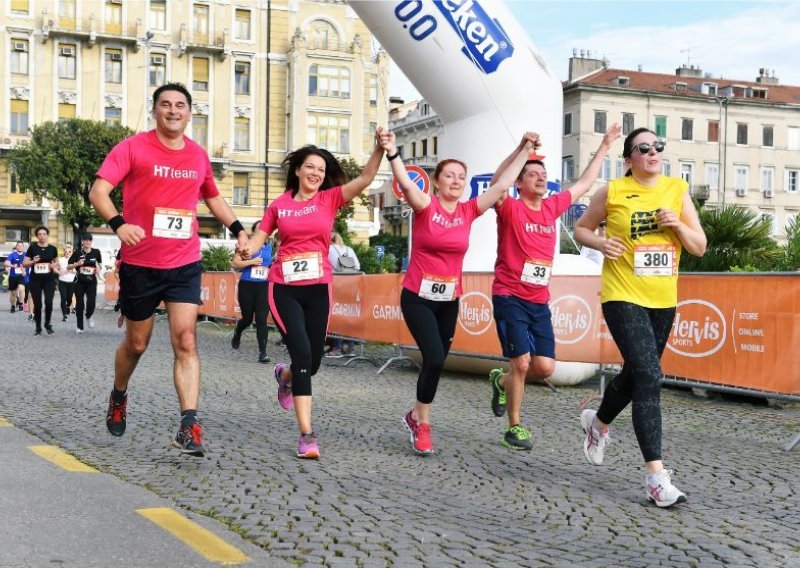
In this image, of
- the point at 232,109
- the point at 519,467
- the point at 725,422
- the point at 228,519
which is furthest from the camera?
the point at 232,109

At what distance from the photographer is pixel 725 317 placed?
8.59 metres

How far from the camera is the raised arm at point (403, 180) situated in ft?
20.7

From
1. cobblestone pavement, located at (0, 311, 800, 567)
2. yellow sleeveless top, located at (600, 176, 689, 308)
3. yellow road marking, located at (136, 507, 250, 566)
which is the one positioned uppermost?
yellow sleeveless top, located at (600, 176, 689, 308)

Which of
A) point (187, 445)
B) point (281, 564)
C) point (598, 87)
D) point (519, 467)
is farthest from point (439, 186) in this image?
point (598, 87)

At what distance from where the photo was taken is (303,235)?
651cm

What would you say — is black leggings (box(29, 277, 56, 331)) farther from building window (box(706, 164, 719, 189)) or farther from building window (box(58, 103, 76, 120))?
building window (box(706, 164, 719, 189))

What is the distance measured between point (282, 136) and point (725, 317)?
186ft

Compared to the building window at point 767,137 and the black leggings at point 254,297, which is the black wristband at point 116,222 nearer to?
the black leggings at point 254,297

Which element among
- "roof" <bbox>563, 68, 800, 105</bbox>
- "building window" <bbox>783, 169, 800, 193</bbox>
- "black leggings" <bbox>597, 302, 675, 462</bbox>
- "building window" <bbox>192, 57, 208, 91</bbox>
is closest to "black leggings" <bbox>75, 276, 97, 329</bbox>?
"black leggings" <bbox>597, 302, 675, 462</bbox>

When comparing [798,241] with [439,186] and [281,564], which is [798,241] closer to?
[439,186]

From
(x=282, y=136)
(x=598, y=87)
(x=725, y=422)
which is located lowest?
(x=725, y=422)

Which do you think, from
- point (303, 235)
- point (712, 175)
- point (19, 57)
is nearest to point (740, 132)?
point (712, 175)

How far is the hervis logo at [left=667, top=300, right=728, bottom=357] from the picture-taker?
8.66 m

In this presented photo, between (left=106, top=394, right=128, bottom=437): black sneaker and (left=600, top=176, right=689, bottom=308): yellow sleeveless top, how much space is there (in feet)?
9.88
